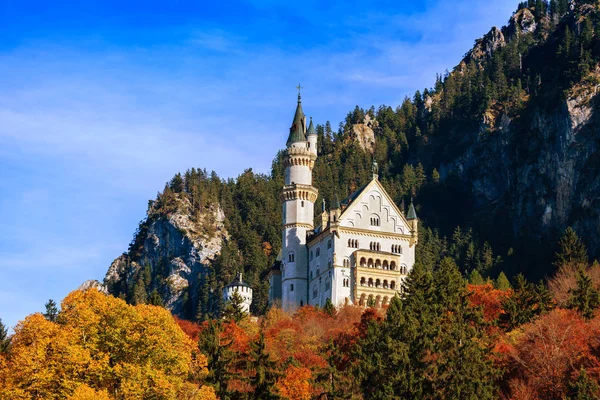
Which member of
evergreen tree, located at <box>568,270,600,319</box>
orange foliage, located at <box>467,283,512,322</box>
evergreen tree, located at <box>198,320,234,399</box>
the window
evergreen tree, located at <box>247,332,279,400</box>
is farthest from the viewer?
the window

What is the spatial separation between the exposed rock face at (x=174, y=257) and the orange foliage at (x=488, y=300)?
7773cm

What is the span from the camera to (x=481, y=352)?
68.0 metres

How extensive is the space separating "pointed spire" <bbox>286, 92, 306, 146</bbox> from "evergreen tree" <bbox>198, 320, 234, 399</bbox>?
4781 centimetres

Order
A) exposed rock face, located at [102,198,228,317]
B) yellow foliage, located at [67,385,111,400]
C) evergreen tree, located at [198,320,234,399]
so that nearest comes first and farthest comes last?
yellow foliage, located at [67,385,111,400] < evergreen tree, located at [198,320,234,399] < exposed rock face, located at [102,198,228,317]

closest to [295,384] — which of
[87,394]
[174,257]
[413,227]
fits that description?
[87,394]

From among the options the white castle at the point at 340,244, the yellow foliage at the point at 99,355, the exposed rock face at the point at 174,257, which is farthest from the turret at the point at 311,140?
the yellow foliage at the point at 99,355

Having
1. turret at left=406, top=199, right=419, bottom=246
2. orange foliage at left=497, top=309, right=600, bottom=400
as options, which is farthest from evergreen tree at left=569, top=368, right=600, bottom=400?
turret at left=406, top=199, right=419, bottom=246

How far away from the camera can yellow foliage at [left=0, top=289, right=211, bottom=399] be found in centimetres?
5747

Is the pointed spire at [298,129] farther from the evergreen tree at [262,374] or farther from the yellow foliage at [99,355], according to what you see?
the yellow foliage at [99,355]

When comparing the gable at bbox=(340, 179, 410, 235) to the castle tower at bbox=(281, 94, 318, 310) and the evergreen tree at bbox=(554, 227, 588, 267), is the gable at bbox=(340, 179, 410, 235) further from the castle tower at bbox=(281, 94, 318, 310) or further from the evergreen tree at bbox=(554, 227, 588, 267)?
the evergreen tree at bbox=(554, 227, 588, 267)

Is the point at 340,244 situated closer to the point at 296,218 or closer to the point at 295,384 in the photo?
the point at 296,218

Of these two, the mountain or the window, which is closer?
the window

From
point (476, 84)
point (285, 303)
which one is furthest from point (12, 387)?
point (476, 84)

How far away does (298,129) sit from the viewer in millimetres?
117812
